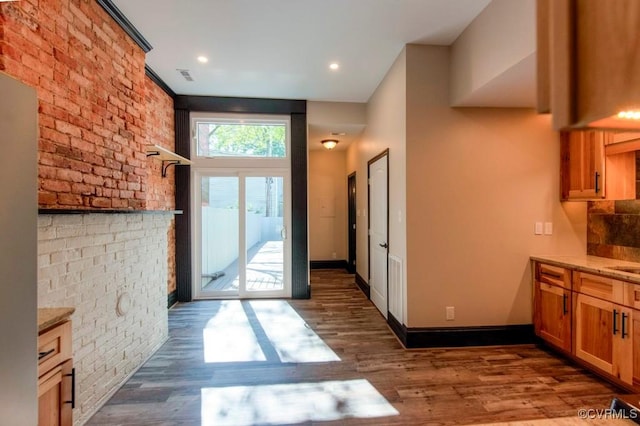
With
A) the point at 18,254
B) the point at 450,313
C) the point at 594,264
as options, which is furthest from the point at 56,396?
the point at 594,264

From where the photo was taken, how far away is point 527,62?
2146 mm

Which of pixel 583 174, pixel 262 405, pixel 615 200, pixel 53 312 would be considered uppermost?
pixel 583 174

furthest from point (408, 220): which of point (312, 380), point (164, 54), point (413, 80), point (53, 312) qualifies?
Result: point (164, 54)

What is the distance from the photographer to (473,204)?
302 centimetres

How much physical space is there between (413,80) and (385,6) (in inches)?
30.3

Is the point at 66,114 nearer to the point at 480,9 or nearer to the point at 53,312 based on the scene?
the point at 53,312

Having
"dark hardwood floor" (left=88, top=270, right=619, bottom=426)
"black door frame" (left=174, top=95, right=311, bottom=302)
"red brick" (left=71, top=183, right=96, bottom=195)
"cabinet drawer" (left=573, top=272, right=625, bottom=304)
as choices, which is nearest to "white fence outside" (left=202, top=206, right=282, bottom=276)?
"black door frame" (left=174, top=95, right=311, bottom=302)

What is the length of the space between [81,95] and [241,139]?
2.44 m

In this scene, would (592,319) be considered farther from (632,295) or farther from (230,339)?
(230,339)

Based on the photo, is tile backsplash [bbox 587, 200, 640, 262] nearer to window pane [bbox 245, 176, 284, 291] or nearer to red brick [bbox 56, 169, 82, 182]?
window pane [bbox 245, 176, 284, 291]

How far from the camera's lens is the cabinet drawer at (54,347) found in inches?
52.0

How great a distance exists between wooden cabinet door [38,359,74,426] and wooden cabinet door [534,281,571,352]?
12.2ft

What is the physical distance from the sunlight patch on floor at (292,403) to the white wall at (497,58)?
269 centimetres

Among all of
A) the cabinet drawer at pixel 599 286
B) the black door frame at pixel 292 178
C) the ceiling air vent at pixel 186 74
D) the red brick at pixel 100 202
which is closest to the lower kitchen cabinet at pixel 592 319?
the cabinet drawer at pixel 599 286
